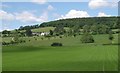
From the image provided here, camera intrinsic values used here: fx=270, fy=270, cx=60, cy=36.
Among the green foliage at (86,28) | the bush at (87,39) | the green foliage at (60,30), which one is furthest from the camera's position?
the green foliage at (60,30)

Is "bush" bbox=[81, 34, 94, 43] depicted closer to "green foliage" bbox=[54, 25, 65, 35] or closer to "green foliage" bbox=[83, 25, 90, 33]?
"green foliage" bbox=[83, 25, 90, 33]

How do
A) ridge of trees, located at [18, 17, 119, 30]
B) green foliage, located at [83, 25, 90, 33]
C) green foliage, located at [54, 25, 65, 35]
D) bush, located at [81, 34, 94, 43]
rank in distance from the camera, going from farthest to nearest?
green foliage, located at [54, 25, 65, 35]
green foliage, located at [83, 25, 90, 33]
ridge of trees, located at [18, 17, 119, 30]
bush, located at [81, 34, 94, 43]

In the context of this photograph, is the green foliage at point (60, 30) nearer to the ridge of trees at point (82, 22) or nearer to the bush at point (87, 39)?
the ridge of trees at point (82, 22)

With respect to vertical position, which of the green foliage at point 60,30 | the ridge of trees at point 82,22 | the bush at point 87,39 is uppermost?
the ridge of trees at point 82,22

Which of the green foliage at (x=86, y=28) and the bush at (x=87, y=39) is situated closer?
the bush at (x=87, y=39)

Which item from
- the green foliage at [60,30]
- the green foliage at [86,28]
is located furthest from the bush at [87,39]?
the green foliage at [60,30]

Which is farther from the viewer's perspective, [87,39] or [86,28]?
[86,28]

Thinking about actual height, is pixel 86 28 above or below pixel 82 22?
below

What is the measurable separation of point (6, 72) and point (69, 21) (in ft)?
200

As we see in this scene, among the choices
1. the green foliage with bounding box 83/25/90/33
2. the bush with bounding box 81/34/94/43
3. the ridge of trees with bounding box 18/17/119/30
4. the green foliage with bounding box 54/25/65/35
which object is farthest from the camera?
the green foliage with bounding box 54/25/65/35

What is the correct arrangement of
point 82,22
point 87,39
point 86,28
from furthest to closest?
point 82,22 < point 86,28 < point 87,39

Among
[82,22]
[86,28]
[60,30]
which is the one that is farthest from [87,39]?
[60,30]

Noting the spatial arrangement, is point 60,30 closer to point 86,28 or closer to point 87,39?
point 86,28

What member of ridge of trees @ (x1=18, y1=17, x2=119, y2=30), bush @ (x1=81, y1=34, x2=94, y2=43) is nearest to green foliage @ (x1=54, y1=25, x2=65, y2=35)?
ridge of trees @ (x1=18, y1=17, x2=119, y2=30)
